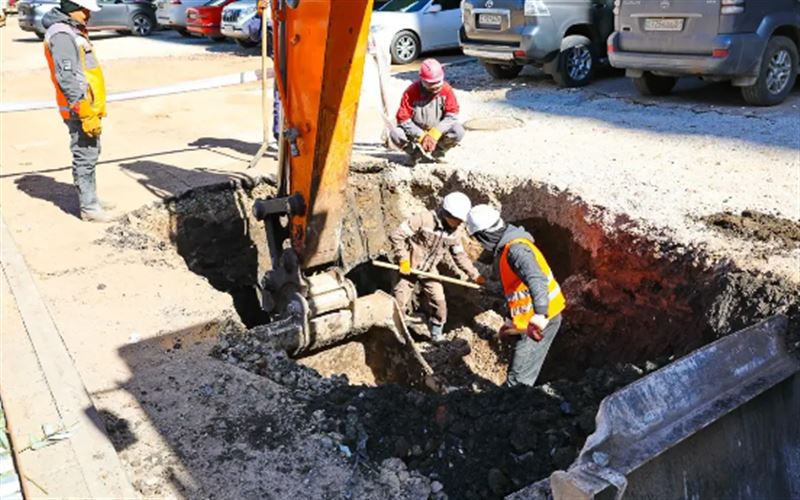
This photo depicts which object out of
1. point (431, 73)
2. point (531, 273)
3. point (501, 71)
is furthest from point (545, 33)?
point (531, 273)

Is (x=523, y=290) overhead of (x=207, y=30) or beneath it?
beneath

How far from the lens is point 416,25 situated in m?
16.6

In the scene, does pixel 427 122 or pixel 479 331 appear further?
pixel 427 122

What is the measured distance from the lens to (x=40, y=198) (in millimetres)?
8688

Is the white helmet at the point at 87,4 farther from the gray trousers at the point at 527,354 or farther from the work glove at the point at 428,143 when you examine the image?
the gray trousers at the point at 527,354

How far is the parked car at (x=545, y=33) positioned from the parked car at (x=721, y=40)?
167 cm

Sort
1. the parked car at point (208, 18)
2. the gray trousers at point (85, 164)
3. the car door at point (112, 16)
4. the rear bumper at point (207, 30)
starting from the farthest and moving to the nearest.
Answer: the car door at point (112, 16) < the rear bumper at point (207, 30) < the parked car at point (208, 18) < the gray trousers at point (85, 164)

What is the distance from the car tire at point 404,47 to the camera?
16391 millimetres

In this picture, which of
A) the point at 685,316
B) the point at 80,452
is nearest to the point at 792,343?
the point at 685,316

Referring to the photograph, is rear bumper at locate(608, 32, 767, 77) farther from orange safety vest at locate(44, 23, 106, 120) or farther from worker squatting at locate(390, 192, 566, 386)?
orange safety vest at locate(44, 23, 106, 120)

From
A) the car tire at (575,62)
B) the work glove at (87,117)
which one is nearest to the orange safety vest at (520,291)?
the work glove at (87,117)

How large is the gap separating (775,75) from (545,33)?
11.8 feet

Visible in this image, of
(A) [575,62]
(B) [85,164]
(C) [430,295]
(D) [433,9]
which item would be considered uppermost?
(D) [433,9]

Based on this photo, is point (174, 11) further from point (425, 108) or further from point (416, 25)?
point (425, 108)
